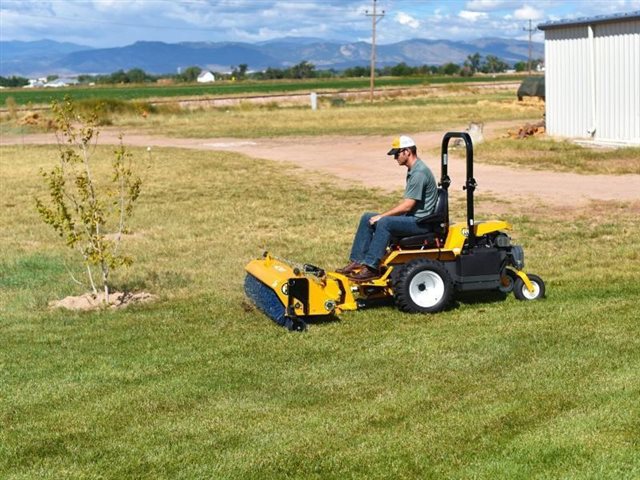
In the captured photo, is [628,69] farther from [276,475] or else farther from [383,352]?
[276,475]

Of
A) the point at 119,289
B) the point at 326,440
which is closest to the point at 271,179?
the point at 119,289

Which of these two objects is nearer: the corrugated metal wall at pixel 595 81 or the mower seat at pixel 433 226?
the mower seat at pixel 433 226

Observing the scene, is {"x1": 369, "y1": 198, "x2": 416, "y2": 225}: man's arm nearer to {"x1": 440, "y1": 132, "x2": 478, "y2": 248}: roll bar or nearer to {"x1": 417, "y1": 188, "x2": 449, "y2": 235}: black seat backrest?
{"x1": 417, "y1": 188, "x2": 449, "y2": 235}: black seat backrest

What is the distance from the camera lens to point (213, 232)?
1480 centimetres

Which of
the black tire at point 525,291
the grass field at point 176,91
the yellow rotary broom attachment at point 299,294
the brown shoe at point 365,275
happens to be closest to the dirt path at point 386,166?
the black tire at point 525,291

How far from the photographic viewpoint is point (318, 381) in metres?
6.96

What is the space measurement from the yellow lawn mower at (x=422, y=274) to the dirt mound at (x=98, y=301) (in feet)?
5.17

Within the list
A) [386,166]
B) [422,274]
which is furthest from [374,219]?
[386,166]

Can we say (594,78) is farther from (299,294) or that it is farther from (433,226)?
(299,294)

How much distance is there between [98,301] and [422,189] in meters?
3.63

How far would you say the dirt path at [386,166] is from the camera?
1800 cm

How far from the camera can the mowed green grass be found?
5418 millimetres

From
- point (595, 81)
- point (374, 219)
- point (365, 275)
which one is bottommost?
point (365, 275)

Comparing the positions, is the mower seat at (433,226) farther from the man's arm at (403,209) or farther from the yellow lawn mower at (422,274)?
the man's arm at (403,209)
